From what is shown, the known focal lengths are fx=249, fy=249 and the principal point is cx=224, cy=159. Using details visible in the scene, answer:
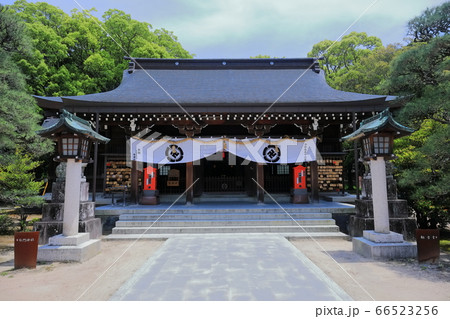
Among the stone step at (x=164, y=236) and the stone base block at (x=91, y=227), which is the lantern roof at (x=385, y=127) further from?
the stone base block at (x=91, y=227)

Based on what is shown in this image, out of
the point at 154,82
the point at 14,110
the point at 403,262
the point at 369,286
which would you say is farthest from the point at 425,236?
the point at 154,82

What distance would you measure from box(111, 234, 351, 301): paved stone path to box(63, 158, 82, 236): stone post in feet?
Result: 7.49

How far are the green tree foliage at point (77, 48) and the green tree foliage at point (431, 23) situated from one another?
19.4 metres

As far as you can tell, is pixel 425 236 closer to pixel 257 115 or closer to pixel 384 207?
pixel 384 207

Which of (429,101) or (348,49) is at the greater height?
(348,49)

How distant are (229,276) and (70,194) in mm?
4618

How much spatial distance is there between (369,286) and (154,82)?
560 inches

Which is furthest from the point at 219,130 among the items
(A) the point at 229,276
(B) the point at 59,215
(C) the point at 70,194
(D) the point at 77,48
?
(D) the point at 77,48

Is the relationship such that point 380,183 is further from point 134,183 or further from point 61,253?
point 134,183

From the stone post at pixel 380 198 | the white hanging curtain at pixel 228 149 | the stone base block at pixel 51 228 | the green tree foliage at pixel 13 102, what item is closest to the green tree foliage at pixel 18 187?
the green tree foliage at pixel 13 102

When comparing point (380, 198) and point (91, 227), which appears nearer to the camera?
point (380, 198)

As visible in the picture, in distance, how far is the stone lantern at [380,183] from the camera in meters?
6.19

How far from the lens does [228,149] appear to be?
11.2 m

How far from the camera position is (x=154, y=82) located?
1492cm
